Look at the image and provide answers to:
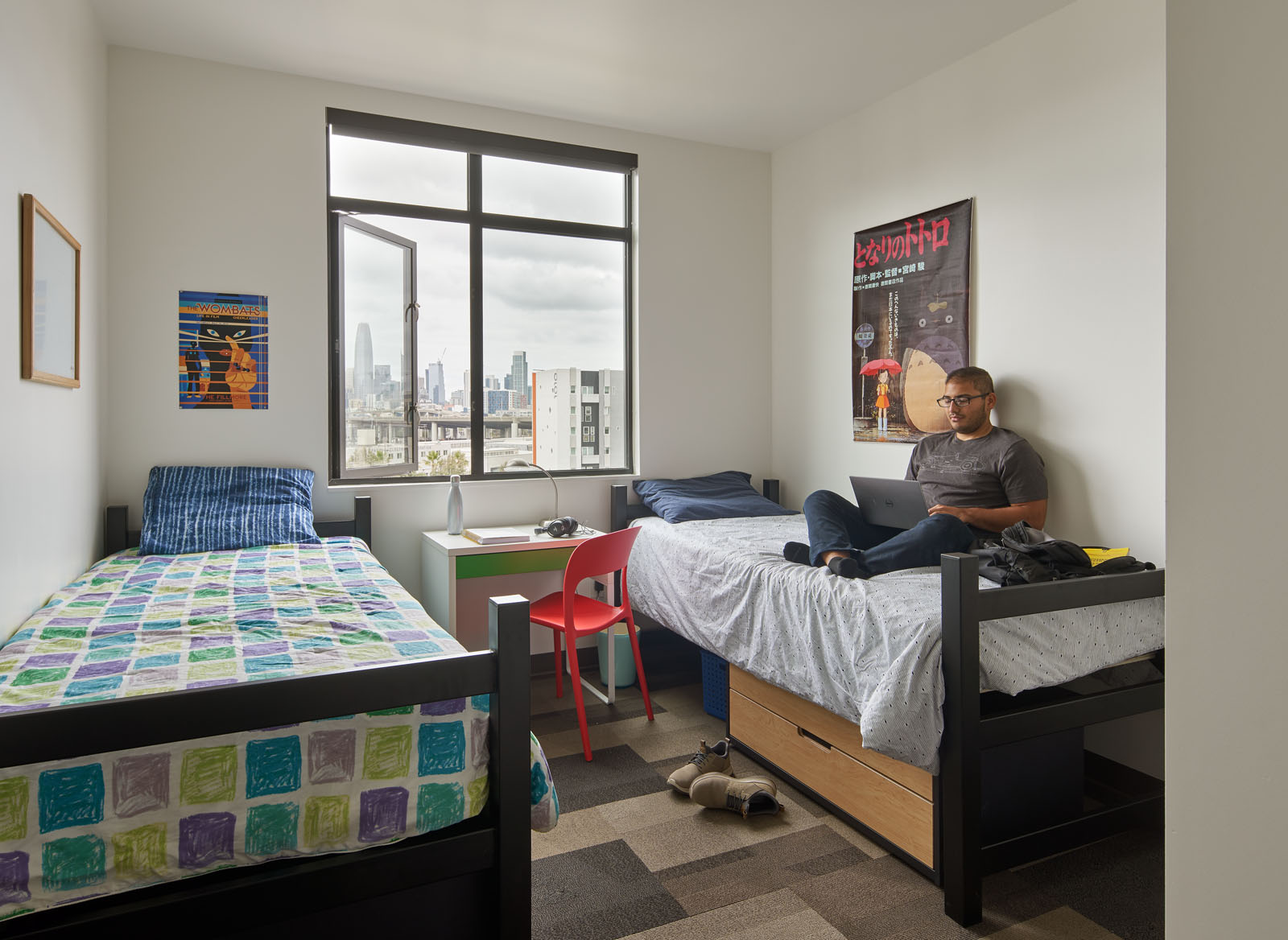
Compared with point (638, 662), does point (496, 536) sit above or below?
above

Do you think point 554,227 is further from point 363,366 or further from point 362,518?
point 362,518

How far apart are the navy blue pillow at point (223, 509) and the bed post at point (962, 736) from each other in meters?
2.40

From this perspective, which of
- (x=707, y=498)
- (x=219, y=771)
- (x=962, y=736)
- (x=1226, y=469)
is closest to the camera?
(x=1226, y=469)

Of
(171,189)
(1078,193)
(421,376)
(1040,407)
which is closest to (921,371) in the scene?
(1040,407)

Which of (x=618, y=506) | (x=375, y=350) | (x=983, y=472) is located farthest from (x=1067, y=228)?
(x=375, y=350)

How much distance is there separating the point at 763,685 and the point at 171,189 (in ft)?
9.76

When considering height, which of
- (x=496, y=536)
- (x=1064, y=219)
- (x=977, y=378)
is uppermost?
(x=1064, y=219)

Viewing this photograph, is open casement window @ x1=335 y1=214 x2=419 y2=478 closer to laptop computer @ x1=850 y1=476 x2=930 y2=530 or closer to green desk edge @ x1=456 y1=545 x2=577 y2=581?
green desk edge @ x1=456 y1=545 x2=577 y2=581

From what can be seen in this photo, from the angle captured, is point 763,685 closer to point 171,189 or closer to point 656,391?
point 656,391

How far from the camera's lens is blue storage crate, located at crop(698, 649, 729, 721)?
3133 millimetres

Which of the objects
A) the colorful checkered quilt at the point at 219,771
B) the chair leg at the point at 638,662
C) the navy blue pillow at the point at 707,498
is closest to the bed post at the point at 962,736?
the colorful checkered quilt at the point at 219,771

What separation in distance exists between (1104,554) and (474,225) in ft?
9.73

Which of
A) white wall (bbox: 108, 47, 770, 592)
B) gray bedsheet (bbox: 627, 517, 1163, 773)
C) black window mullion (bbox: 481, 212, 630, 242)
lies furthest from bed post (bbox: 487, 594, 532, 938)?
black window mullion (bbox: 481, 212, 630, 242)

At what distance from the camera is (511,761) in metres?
1.41
